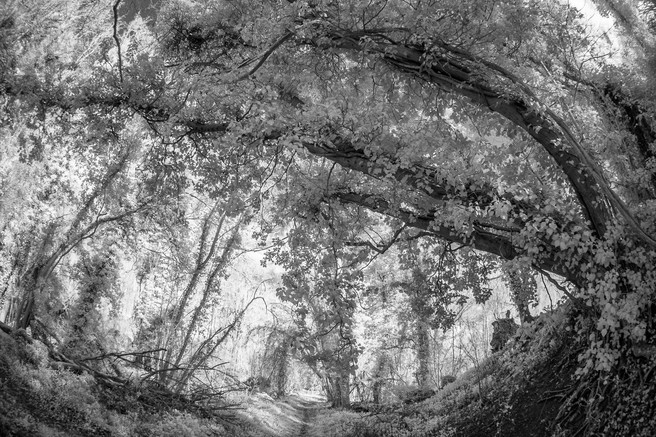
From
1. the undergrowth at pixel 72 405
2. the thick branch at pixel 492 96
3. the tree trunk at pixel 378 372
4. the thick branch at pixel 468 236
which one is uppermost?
the thick branch at pixel 492 96

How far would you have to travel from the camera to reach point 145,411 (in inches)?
354

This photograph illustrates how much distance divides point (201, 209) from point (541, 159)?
1202 centimetres

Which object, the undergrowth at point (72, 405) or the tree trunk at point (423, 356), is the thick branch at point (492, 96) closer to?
the undergrowth at point (72, 405)

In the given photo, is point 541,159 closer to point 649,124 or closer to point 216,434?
point 649,124

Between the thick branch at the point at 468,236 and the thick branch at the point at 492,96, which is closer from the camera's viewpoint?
the thick branch at the point at 492,96

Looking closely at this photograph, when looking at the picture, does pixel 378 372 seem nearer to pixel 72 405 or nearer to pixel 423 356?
pixel 423 356

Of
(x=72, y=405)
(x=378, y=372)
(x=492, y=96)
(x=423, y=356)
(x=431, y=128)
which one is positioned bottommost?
(x=72, y=405)

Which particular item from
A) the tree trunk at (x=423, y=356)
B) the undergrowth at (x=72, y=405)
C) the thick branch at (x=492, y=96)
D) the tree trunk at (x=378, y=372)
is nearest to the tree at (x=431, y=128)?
the thick branch at (x=492, y=96)

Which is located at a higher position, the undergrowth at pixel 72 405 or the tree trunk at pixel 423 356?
the tree trunk at pixel 423 356

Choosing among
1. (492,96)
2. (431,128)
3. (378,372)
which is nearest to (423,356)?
(378,372)

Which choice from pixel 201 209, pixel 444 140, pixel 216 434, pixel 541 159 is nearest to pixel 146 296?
pixel 201 209

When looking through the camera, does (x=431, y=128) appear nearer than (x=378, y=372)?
Yes

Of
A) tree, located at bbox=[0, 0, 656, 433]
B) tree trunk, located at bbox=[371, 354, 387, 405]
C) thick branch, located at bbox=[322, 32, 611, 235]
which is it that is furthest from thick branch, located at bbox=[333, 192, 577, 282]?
tree trunk, located at bbox=[371, 354, 387, 405]

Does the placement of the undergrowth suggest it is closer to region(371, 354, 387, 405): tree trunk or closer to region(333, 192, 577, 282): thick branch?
region(333, 192, 577, 282): thick branch
